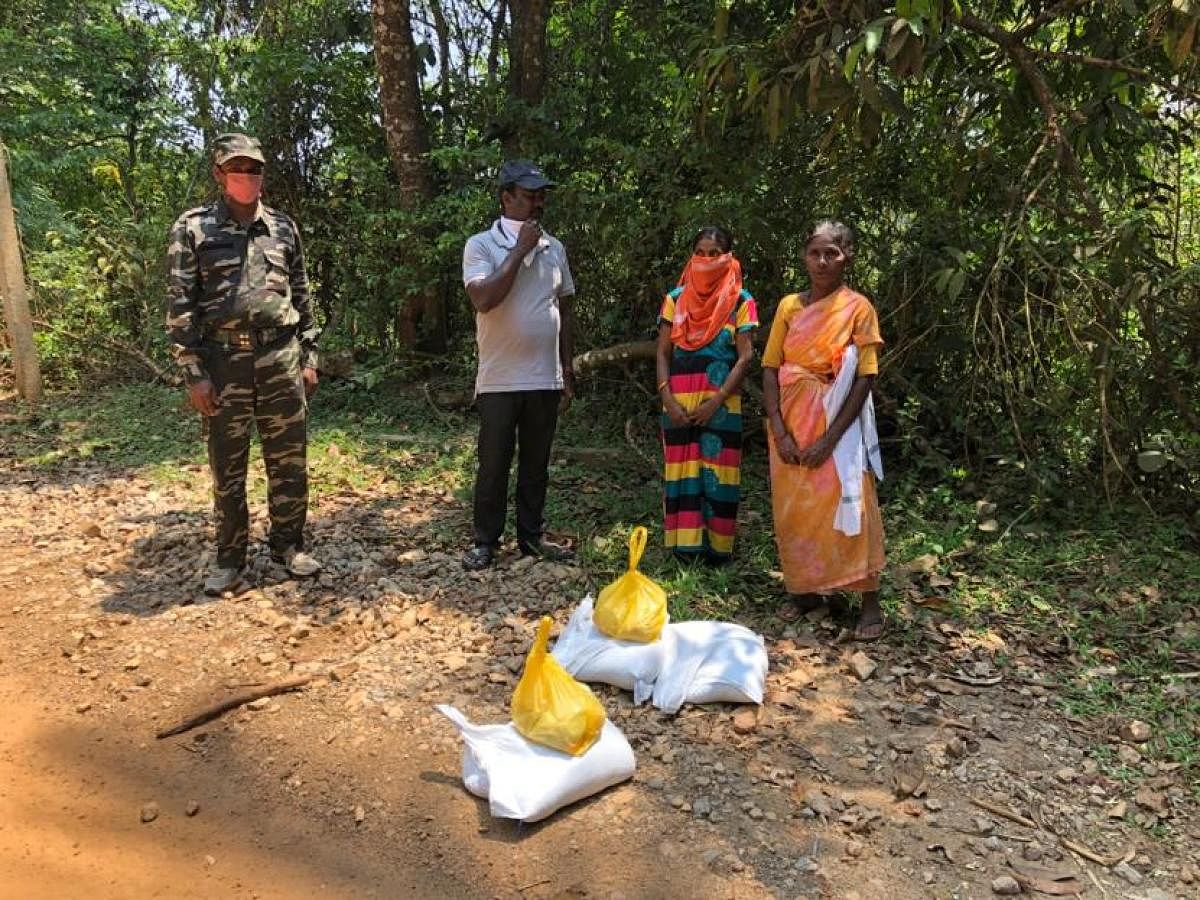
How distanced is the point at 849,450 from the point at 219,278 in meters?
2.85

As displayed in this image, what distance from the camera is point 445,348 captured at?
25.8 feet

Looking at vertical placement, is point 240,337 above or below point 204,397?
above

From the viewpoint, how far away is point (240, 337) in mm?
3859

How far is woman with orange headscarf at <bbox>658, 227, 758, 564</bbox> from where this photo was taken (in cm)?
401

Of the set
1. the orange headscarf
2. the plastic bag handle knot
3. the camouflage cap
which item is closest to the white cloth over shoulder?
the orange headscarf

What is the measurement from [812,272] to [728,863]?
2.30 m

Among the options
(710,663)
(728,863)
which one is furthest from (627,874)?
(710,663)

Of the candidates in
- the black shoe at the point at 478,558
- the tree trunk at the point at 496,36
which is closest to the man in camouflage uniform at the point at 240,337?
the black shoe at the point at 478,558

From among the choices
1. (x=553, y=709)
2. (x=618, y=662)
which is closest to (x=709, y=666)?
(x=618, y=662)

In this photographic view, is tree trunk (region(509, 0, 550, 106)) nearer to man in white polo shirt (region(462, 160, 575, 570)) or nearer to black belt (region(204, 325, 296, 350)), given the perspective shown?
man in white polo shirt (region(462, 160, 575, 570))

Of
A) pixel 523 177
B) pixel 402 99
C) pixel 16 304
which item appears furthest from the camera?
pixel 16 304

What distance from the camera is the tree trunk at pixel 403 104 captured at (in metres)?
6.80

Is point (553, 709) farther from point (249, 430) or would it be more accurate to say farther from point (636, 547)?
point (249, 430)

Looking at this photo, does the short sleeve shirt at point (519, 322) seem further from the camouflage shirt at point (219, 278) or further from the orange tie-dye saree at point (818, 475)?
the orange tie-dye saree at point (818, 475)
